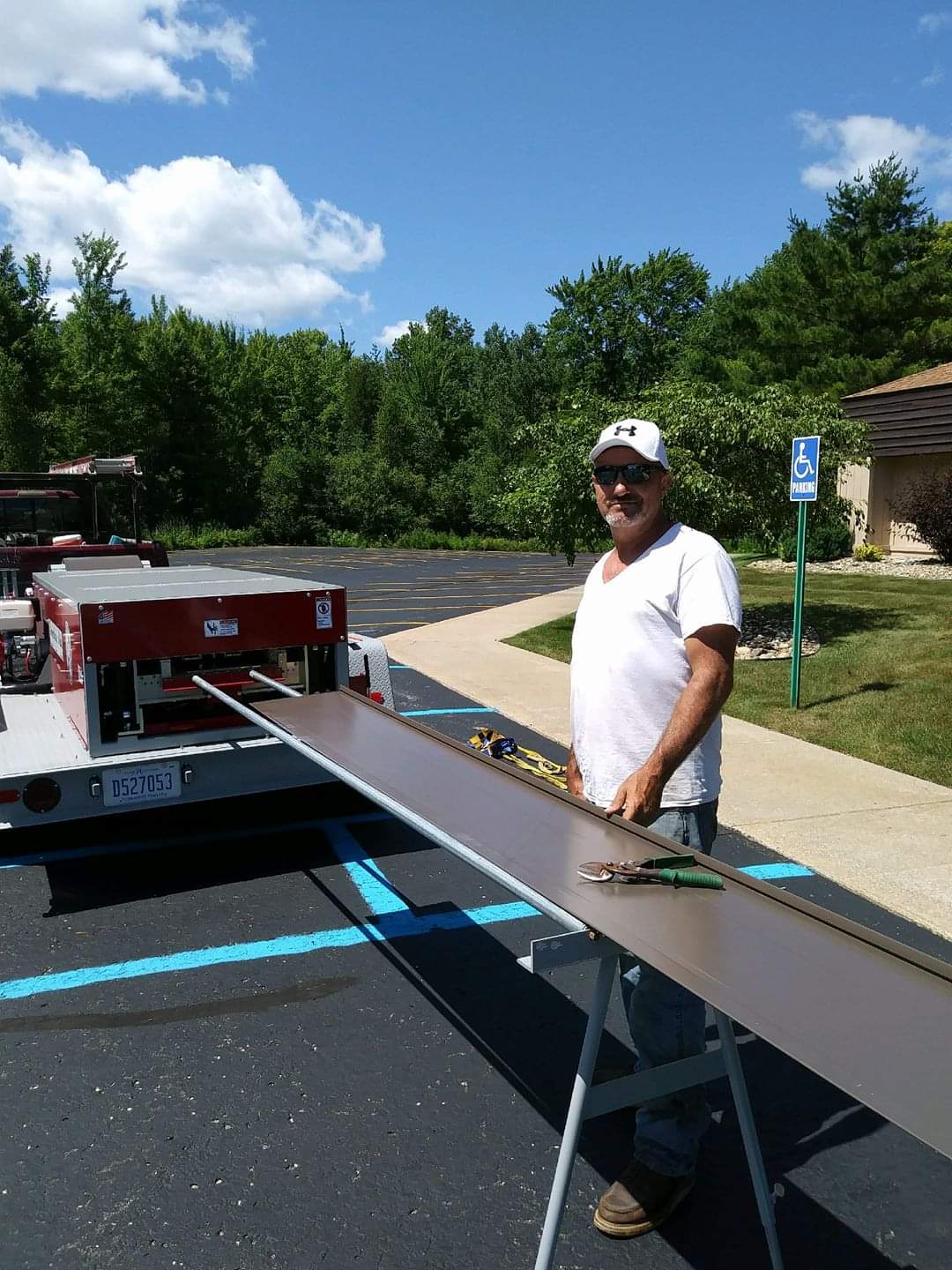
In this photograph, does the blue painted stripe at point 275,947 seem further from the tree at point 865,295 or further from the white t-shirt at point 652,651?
the tree at point 865,295

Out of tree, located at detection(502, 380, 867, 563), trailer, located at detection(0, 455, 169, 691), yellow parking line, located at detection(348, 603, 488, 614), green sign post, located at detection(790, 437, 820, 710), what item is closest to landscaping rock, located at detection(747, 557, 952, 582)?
tree, located at detection(502, 380, 867, 563)

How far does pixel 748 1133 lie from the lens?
7.62 ft

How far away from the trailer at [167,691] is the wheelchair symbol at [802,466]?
4.83 metres

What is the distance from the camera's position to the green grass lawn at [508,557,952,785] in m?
7.80

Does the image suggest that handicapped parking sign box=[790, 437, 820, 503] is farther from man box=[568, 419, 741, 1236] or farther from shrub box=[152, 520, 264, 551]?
shrub box=[152, 520, 264, 551]

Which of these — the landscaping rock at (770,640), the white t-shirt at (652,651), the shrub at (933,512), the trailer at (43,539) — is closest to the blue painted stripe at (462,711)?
the trailer at (43,539)

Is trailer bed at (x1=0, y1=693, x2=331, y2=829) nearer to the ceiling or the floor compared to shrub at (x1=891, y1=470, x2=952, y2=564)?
nearer to the floor

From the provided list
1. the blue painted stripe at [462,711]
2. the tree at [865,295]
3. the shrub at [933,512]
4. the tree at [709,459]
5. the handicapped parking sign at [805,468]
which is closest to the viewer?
the handicapped parking sign at [805,468]

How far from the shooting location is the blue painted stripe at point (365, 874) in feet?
15.5

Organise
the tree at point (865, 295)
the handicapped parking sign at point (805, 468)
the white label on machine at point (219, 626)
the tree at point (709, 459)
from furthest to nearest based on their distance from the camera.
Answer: the tree at point (865, 295), the tree at point (709, 459), the handicapped parking sign at point (805, 468), the white label on machine at point (219, 626)

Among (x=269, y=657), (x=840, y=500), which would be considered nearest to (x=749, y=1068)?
(x=269, y=657)

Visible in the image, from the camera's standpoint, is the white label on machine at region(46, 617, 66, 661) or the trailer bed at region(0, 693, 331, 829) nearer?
the trailer bed at region(0, 693, 331, 829)

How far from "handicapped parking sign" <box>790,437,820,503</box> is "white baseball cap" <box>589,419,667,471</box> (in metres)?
6.09

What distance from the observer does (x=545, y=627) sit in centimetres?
1507
